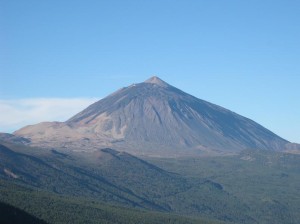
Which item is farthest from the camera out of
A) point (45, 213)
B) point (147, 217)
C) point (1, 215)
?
point (147, 217)

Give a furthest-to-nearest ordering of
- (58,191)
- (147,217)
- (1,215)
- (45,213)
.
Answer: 1. (58,191)
2. (147,217)
3. (45,213)
4. (1,215)

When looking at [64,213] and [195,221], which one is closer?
[64,213]

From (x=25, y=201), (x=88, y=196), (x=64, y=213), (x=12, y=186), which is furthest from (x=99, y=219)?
(x=88, y=196)

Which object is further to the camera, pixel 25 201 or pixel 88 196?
pixel 88 196

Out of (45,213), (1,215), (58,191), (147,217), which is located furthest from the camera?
(58,191)

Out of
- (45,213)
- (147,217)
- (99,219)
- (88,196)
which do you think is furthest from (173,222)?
(88,196)

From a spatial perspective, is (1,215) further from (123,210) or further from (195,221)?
(195,221)

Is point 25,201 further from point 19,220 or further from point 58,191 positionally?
point 58,191

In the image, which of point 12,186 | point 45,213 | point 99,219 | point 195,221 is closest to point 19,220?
point 45,213
